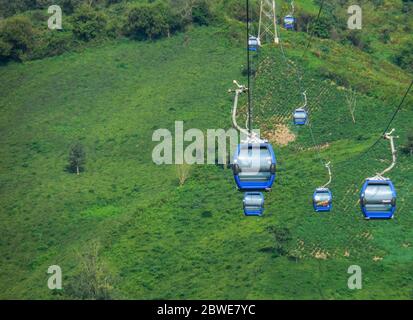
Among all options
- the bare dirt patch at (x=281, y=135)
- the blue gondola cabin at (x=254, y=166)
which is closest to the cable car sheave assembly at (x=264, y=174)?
the blue gondola cabin at (x=254, y=166)

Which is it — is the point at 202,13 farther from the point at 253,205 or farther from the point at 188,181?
the point at 253,205

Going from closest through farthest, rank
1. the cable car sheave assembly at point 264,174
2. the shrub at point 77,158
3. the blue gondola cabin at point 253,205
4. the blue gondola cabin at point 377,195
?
1. the cable car sheave assembly at point 264,174
2. the blue gondola cabin at point 377,195
3. the blue gondola cabin at point 253,205
4. the shrub at point 77,158

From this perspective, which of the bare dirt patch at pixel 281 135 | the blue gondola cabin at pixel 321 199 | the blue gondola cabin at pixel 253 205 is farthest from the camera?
the bare dirt patch at pixel 281 135

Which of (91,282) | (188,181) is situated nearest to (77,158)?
(188,181)

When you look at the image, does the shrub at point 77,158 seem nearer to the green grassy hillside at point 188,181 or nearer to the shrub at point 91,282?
the green grassy hillside at point 188,181

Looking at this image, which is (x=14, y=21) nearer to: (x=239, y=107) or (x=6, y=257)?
(x=239, y=107)

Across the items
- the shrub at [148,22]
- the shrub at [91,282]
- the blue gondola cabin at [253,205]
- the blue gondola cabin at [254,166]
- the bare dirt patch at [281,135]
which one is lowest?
the shrub at [91,282]
